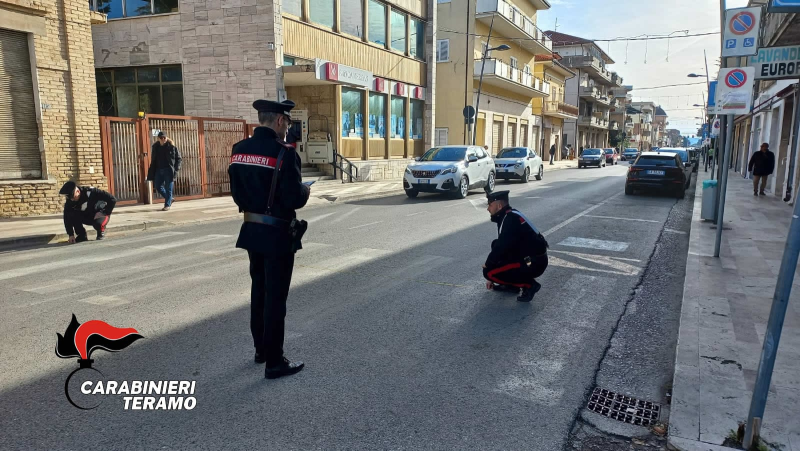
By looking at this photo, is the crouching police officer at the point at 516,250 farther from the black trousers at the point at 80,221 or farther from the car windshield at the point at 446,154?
the car windshield at the point at 446,154

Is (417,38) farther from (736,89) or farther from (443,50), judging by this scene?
(736,89)

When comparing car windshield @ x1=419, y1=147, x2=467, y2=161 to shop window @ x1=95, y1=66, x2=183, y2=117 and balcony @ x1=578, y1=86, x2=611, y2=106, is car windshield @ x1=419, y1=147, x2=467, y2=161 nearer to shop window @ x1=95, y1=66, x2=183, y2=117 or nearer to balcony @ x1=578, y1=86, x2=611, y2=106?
shop window @ x1=95, y1=66, x2=183, y2=117

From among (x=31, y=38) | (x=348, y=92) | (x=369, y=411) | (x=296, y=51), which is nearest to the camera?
(x=369, y=411)

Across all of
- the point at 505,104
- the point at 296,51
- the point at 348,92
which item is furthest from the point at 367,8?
the point at 505,104

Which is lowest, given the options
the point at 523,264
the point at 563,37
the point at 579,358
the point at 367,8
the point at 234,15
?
the point at 579,358

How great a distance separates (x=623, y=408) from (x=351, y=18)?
21764mm

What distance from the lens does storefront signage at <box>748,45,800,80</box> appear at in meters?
9.88

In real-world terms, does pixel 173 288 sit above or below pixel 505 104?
below

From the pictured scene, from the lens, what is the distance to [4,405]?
3.35 m

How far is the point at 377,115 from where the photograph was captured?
2484 cm

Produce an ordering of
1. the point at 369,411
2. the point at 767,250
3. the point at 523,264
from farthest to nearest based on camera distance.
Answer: the point at 767,250 → the point at 523,264 → the point at 369,411

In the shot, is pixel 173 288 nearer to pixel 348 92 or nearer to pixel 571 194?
pixel 571 194

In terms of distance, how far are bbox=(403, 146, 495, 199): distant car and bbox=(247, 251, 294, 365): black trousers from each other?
12.2 m

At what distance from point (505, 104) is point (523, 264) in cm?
3652
